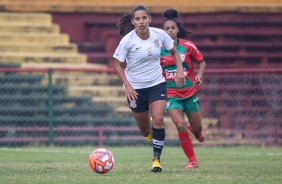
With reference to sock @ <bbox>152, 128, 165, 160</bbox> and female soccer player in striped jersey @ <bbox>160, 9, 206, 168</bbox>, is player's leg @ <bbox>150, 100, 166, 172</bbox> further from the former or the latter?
female soccer player in striped jersey @ <bbox>160, 9, 206, 168</bbox>

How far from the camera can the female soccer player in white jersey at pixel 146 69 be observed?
35.2 feet

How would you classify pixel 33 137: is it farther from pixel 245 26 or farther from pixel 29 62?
pixel 245 26

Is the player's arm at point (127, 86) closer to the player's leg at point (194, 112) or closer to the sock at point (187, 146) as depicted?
the sock at point (187, 146)

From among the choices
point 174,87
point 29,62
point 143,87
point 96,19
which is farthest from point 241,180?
point 96,19

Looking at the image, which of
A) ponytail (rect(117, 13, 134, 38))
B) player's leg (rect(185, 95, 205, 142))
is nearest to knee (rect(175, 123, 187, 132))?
player's leg (rect(185, 95, 205, 142))

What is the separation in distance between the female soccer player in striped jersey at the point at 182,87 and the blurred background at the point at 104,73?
19.9 ft

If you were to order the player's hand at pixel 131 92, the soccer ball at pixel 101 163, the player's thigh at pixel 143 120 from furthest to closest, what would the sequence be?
the player's thigh at pixel 143 120, the player's hand at pixel 131 92, the soccer ball at pixel 101 163

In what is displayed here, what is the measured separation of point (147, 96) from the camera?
36.0ft

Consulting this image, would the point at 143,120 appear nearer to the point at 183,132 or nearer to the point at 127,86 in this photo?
the point at 183,132

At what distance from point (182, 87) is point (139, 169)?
145 centimetres

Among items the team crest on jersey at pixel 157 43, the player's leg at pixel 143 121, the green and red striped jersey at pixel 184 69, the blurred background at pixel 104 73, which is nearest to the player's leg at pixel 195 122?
the green and red striped jersey at pixel 184 69

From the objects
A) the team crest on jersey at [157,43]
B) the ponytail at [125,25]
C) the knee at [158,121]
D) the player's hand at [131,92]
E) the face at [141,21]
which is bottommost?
the knee at [158,121]

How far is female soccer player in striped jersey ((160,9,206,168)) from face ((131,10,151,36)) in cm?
113

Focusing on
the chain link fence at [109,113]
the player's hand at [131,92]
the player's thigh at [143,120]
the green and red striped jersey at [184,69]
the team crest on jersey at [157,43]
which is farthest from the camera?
the chain link fence at [109,113]
